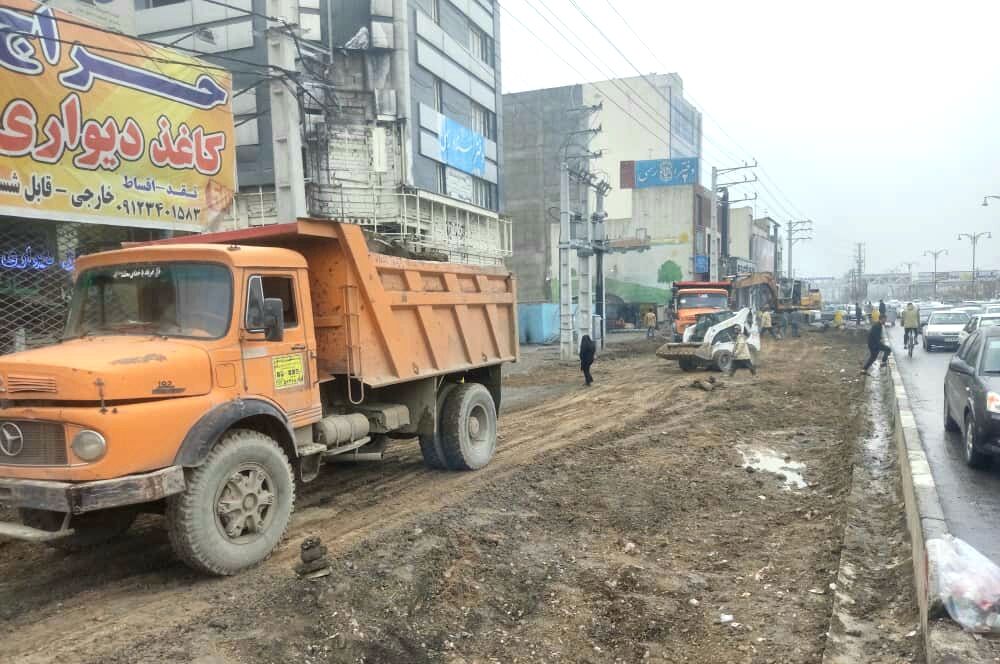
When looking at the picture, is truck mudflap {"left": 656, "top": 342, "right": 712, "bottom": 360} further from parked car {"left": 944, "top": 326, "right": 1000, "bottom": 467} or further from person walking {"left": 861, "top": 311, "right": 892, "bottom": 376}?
parked car {"left": 944, "top": 326, "right": 1000, "bottom": 467}

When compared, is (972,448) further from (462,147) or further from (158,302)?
(462,147)

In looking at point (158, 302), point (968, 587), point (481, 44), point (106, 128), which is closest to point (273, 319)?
point (158, 302)

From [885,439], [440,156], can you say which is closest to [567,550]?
[885,439]

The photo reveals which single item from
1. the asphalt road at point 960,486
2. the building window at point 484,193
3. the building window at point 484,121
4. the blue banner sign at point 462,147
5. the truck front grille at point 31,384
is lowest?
the asphalt road at point 960,486

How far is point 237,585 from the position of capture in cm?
479

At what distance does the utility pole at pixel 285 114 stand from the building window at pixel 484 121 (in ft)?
64.4

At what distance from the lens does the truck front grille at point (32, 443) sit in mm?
4297

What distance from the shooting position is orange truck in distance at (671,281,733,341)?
23734 millimetres

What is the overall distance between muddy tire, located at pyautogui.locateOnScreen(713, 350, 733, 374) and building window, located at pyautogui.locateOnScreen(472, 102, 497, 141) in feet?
57.0

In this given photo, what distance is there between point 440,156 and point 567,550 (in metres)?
23.8

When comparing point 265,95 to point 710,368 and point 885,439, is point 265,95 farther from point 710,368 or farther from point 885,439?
point 885,439

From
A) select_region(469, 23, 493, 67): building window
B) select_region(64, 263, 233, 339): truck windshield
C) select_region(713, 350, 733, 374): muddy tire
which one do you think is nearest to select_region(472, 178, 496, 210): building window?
select_region(469, 23, 493, 67): building window

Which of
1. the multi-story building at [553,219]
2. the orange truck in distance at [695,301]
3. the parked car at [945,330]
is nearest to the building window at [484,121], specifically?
the multi-story building at [553,219]

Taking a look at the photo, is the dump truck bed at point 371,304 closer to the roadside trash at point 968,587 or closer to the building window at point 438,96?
the roadside trash at point 968,587
